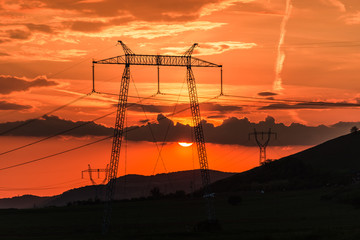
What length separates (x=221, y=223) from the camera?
15162 centimetres

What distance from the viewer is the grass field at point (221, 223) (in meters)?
121

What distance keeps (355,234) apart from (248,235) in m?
19.2

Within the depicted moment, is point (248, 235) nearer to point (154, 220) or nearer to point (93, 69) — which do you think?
point (93, 69)

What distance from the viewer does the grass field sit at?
121 m

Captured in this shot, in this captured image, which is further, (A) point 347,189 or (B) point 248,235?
(A) point 347,189

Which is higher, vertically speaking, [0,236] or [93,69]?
[93,69]

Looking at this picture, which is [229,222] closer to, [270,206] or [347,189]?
[270,206]

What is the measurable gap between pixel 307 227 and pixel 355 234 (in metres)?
25.4

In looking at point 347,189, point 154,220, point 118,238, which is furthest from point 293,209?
point 118,238

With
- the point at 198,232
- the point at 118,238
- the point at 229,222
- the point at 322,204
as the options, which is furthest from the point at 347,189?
the point at 118,238

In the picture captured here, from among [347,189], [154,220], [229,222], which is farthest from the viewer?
[347,189]

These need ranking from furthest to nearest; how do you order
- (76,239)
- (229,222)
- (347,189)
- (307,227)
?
1. (347,189)
2. (229,222)
3. (307,227)
4. (76,239)

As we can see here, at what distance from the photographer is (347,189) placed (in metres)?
197

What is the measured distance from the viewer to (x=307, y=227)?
132875 millimetres
